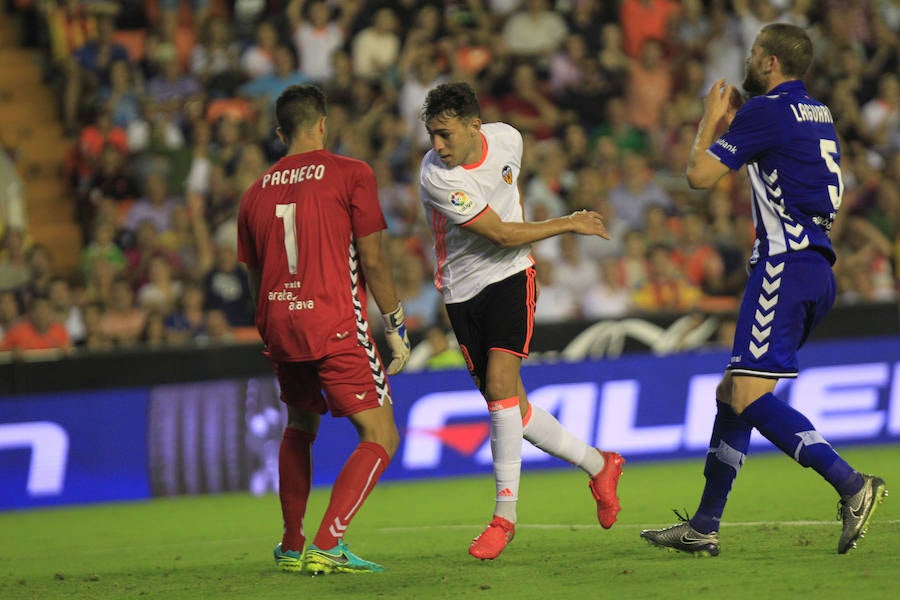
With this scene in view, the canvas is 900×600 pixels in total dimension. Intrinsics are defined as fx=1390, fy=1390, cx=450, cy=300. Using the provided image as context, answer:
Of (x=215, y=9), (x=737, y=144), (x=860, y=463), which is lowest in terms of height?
(x=860, y=463)

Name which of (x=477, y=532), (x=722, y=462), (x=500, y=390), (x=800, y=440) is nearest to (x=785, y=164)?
(x=800, y=440)

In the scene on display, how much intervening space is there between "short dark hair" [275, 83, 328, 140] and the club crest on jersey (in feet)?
2.61

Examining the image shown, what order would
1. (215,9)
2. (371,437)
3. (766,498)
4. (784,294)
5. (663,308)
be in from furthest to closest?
(215,9) < (663,308) < (766,498) < (371,437) < (784,294)

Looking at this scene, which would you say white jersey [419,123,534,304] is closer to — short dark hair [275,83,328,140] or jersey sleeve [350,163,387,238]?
jersey sleeve [350,163,387,238]

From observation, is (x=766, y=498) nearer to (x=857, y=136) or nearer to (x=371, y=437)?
(x=371, y=437)

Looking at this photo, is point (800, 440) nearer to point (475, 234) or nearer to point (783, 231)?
point (783, 231)

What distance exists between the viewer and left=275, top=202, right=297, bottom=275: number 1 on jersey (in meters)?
6.92

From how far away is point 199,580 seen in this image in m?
7.07

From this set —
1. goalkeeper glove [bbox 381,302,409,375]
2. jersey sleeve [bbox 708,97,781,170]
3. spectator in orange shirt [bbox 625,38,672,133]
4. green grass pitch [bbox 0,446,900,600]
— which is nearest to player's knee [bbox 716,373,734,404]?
green grass pitch [bbox 0,446,900,600]

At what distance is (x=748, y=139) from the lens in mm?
6531

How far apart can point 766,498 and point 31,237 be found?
10284mm

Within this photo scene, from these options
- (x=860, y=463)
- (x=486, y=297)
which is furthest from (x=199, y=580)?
(x=860, y=463)

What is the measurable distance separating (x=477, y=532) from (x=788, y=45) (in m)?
3.74

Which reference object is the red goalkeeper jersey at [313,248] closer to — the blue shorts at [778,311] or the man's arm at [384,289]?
the man's arm at [384,289]
